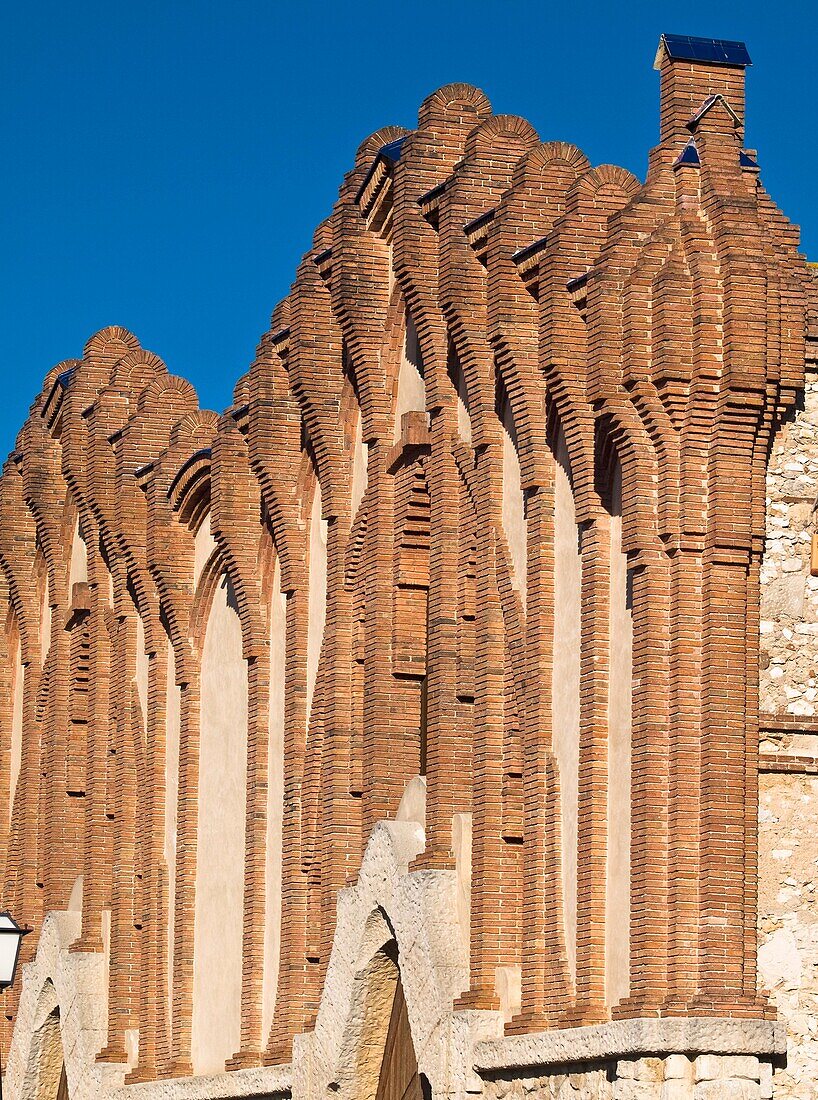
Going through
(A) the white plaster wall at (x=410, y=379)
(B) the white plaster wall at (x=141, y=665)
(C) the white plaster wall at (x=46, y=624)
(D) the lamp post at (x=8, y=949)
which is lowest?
(D) the lamp post at (x=8, y=949)

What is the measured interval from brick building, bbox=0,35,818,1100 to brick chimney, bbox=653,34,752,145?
0.10 feet

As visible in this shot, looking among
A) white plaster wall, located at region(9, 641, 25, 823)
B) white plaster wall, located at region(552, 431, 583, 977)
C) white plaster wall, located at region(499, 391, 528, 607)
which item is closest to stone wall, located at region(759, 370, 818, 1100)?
white plaster wall, located at region(552, 431, 583, 977)

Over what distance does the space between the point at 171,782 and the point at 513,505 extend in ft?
27.5

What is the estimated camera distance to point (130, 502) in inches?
1186

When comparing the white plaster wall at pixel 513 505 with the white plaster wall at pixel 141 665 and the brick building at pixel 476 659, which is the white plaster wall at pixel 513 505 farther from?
the white plaster wall at pixel 141 665

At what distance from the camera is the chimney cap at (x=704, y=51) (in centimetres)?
2019

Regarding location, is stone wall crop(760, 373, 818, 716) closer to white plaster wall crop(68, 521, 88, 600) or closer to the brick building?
the brick building

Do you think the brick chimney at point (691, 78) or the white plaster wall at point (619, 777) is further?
the brick chimney at point (691, 78)

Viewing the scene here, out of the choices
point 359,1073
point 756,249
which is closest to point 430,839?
point 359,1073

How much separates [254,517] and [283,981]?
4.83 m

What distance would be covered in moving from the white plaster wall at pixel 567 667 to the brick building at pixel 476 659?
42 mm

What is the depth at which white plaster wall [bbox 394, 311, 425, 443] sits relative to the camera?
941 inches

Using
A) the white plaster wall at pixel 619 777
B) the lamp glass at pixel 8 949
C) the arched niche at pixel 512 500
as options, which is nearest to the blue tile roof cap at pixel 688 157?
the white plaster wall at pixel 619 777

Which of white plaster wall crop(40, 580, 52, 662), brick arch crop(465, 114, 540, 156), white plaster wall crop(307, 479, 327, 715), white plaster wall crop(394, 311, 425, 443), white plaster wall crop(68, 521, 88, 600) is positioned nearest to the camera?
brick arch crop(465, 114, 540, 156)
